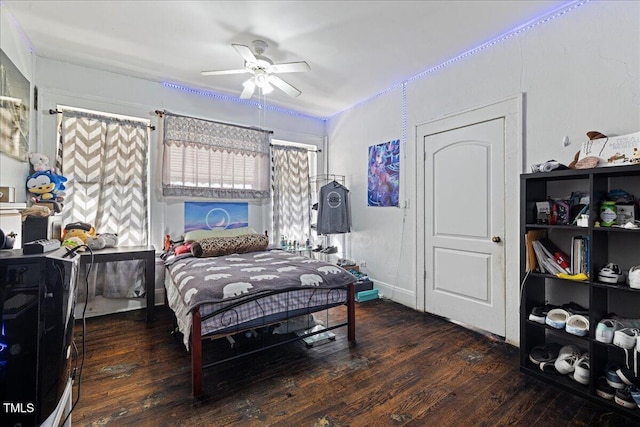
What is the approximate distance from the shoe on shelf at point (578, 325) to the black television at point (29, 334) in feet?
9.07

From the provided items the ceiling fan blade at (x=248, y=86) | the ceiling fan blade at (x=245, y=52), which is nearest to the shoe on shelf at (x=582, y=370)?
the ceiling fan blade at (x=245, y=52)

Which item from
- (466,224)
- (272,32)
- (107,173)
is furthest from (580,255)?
(107,173)

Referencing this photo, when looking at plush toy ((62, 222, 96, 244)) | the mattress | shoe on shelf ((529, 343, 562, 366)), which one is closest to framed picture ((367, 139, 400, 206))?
the mattress

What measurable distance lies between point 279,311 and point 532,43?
2979 millimetres

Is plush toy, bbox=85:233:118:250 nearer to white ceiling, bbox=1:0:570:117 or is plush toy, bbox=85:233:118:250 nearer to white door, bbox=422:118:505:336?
white ceiling, bbox=1:0:570:117

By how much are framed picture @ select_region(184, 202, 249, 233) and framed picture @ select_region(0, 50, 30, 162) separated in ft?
5.20

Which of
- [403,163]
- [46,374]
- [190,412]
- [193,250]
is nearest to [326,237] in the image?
[403,163]

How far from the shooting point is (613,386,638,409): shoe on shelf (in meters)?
1.70

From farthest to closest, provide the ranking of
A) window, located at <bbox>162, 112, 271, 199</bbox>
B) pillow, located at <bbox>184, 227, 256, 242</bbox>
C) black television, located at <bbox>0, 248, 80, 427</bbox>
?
window, located at <bbox>162, 112, 271, 199</bbox>, pillow, located at <bbox>184, 227, 256, 242</bbox>, black television, located at <bbox>0, 248, 80, 427</bbox>

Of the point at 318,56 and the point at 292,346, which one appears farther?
the point at 318,56

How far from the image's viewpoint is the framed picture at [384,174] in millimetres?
3742

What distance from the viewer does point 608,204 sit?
185 cm

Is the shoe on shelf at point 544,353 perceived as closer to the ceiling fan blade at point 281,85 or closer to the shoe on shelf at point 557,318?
the shoe on shelf at point 557,318

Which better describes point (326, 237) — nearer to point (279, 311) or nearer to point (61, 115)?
point (279, 311)
